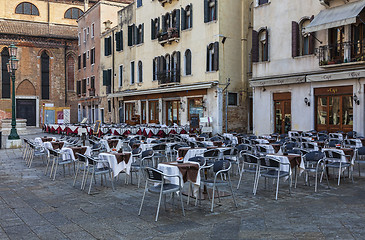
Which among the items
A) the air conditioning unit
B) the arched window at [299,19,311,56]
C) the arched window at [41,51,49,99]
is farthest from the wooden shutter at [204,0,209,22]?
the arched window at [41,51,49,99]

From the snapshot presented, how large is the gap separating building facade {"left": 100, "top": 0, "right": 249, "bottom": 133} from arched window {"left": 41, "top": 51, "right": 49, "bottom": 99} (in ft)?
53.4

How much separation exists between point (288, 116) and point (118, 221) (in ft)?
48.2

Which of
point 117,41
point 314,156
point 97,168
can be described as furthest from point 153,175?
point 117,41

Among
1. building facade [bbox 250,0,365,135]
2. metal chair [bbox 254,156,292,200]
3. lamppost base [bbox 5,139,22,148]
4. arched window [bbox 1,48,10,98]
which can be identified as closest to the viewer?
metal chair [bbox 254,156,292,200]

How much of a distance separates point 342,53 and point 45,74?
3709 cm

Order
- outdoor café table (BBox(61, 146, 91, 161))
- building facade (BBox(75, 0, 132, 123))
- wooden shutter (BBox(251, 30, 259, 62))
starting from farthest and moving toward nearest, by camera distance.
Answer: building facade (BBox(75, 0, 132, 123)) < wooden shutter (BBox(251, 30, 259, 62)) < outdoor café table (BBox(61, 146, 91, 161))

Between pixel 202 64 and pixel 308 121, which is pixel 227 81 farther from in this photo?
pixel 308 121

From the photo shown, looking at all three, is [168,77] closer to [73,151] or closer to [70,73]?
[73,151]

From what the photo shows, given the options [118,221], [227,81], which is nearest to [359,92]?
[227,81]

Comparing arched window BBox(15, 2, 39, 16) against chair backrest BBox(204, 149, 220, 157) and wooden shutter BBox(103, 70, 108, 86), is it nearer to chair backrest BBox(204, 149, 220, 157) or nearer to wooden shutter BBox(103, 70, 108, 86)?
wooden shutter BBox(103, 70, 108, 86)

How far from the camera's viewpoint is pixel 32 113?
144 feet

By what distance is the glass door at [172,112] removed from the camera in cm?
2611

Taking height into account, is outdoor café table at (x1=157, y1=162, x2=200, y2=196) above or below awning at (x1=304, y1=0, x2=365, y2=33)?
below

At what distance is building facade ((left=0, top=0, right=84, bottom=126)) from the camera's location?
4303cm
